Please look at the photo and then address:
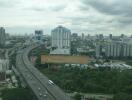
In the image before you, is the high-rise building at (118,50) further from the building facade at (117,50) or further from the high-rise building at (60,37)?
the high-rise building at (60,37)

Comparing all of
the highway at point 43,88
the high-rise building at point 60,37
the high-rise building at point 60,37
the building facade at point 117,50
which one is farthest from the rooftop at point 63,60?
the high-rise building at point 60,37

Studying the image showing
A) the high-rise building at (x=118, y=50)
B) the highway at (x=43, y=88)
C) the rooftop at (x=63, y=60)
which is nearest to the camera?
the highway at (x=43, y=88)

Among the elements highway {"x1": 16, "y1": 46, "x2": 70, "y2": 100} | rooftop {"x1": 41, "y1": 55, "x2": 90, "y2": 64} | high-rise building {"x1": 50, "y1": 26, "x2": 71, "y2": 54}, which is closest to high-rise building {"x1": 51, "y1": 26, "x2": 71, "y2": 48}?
high-rise building {"x1": 50, "y1": 26, "x2": 71, "y2": 54}

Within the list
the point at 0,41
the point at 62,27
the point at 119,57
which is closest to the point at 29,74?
the point at 119,57

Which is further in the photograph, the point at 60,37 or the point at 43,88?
the point at 60,37

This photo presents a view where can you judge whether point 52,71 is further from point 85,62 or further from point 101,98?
point 101,98

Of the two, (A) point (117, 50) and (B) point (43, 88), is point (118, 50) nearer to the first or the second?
(A) point (117, 50)

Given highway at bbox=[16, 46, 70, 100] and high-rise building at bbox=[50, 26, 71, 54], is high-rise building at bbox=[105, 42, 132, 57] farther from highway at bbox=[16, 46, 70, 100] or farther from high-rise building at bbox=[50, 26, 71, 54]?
highway at bbox=[16, 46, 70, 100]

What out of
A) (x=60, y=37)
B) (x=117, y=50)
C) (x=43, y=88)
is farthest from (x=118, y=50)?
(x=43, y=88)
